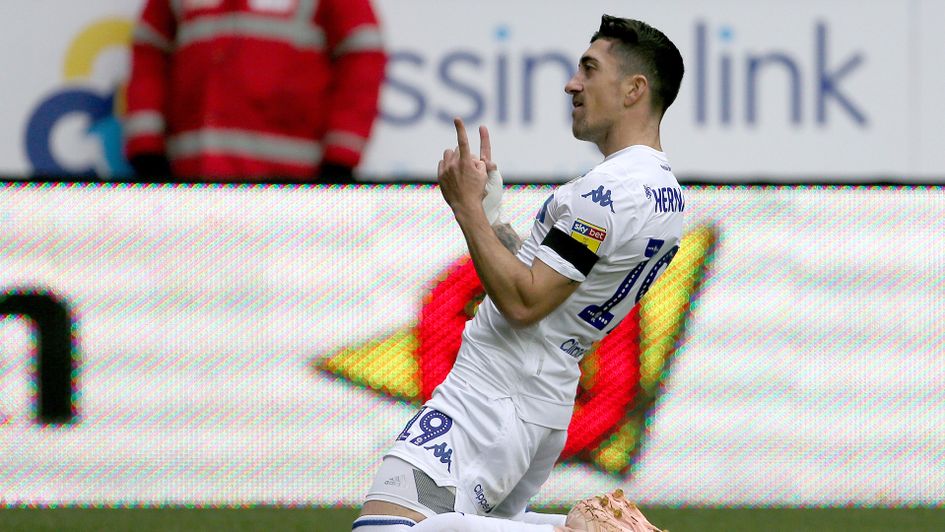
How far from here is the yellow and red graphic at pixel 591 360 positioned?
18.7ft

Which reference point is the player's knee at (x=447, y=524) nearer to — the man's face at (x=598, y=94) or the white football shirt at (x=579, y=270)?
the white football shirt at (x=579, y=270)

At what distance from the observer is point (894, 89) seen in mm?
7977

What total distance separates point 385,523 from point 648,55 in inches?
49.5

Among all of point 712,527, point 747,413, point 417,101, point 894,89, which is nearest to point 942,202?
point 747,413

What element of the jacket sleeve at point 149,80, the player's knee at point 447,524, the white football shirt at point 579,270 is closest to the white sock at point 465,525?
the player's knee at point 447,524

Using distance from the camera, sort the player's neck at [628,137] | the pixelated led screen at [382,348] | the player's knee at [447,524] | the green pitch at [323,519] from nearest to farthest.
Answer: the player's knee at [447,524] < the player's neck at [628,137] < the green pitch at [323,519] < the pixelated led screen at [382,348]

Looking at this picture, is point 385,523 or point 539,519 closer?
point 385,523

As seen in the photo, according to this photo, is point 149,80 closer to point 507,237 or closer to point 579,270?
point 507,237

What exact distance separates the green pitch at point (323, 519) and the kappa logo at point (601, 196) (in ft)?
7.28

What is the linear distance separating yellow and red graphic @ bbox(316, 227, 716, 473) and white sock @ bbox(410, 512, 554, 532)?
2330mm

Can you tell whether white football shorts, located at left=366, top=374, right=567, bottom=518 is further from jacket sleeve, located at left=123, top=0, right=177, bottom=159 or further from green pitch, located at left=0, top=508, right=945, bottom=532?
jacket sleeve, located at left=123, top=0, right=177, bottom=159

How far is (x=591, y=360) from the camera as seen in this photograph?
572 centimetres

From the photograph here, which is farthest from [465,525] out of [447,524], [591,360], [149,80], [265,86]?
[149,80]

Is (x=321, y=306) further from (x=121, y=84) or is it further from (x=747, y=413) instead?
(x=121, y=84)
